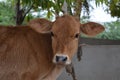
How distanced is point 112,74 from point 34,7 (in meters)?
2.47

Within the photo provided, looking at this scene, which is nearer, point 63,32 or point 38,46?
point 63,32

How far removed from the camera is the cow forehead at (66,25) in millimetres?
4883

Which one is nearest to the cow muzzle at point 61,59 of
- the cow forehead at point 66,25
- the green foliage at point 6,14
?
the cow forehead at point 66,25

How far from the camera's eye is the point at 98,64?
7.81 m

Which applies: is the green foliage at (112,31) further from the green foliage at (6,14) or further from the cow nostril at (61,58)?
the cow nostril at (61,58)

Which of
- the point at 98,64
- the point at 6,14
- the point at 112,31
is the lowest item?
the point at 98,64

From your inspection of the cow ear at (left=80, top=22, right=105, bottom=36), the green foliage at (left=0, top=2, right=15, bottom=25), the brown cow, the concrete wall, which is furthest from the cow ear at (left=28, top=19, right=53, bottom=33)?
the green foliage at (left=0, top=2, right=15, bottom=25)

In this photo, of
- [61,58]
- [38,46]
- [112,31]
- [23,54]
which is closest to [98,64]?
[112,31]

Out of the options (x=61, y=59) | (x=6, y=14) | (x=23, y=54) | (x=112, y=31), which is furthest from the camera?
(x=112, y=31)

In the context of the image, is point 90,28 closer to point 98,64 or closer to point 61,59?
point 61,59

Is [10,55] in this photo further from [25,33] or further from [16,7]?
[16,7]

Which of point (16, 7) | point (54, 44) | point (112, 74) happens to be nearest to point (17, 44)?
point (54, 44)

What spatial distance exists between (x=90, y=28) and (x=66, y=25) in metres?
0.42

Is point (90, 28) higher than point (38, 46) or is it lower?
higher
